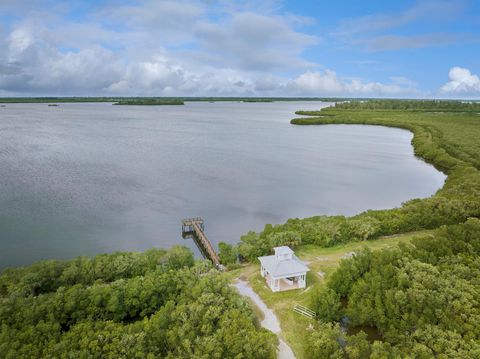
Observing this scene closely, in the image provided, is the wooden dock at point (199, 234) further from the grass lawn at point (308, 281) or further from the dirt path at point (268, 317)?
the dirt path at point (268, 317)

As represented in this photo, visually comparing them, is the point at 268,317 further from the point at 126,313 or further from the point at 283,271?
the point at 126,313

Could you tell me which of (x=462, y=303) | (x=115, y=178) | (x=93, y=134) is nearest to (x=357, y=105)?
(x=93, y=134)

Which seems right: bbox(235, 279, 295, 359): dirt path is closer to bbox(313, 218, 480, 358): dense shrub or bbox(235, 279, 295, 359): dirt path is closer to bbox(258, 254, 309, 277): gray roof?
bbox(258, 254, 309, 277): gray roof

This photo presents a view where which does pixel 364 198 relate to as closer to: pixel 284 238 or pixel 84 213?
pixel 284 238

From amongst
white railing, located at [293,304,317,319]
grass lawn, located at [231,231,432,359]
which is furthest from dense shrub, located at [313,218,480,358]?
grass lawn, located at [231,231,432,359]

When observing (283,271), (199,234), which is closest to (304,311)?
(283,271)
